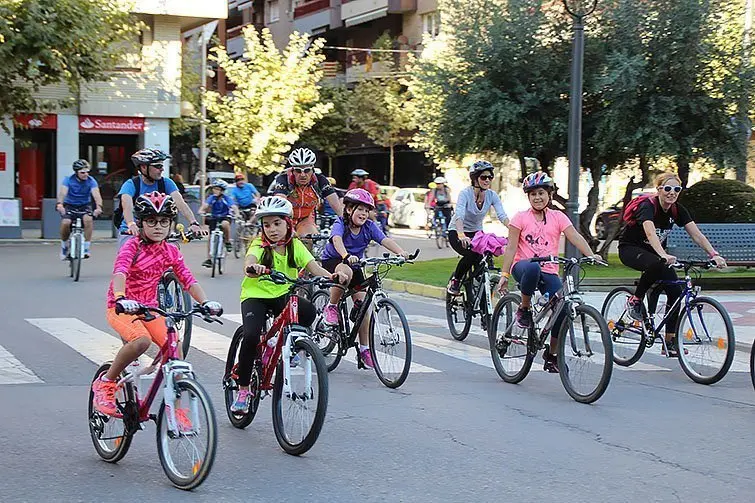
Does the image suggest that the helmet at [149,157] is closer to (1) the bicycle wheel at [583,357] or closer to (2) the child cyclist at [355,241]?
(2) the child cyclist at [355,241]

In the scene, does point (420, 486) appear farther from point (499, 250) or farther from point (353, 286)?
point (499, 250)

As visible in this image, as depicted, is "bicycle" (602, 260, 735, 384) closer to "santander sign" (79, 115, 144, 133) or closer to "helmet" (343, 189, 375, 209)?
"helmet" (343, 189, 375, 209)

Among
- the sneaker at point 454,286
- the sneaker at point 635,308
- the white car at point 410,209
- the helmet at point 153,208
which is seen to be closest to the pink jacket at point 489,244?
the sneaker at point 454,286

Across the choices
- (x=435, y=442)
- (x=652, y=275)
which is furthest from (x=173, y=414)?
(x=652, y=275)

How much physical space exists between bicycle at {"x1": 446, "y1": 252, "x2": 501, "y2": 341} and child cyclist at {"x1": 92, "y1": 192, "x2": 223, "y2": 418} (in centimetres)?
542

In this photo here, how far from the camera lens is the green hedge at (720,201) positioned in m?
19.9

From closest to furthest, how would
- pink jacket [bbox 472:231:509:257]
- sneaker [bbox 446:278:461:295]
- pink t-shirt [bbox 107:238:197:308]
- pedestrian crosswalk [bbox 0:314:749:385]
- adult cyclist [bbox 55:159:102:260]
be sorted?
Answer: pink t-shirt [bbox 107:238:197:308] → pedestrian crosswalk [bbox 0:314:749:385] → pink jacket [bbox 472:231:509:257] → sneaker [bbox 446:278:461:295] → adult cyclist [bbox 55:159:102:260]

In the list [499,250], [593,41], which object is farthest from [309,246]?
[593,41]

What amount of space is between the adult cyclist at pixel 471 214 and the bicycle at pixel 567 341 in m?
2.11

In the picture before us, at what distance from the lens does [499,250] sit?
38.0ft

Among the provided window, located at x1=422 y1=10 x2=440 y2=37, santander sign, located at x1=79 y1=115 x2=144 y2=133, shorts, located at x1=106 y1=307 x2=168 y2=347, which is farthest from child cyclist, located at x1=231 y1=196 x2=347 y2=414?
window, located at x1=422 y1=10 x2=440 y2=37

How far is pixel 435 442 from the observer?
287 inches

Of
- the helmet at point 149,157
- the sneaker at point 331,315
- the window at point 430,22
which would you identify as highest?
the window at point 430,22

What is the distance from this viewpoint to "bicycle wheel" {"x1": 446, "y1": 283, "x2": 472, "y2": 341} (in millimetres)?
12148
